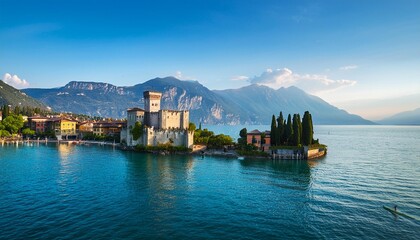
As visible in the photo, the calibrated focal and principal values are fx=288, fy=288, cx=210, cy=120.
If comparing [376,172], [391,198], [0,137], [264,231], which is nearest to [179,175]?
[264,231]

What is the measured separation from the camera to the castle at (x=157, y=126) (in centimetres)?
8750

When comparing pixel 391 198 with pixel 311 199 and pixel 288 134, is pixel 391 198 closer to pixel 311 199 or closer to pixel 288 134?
pixel 311 199

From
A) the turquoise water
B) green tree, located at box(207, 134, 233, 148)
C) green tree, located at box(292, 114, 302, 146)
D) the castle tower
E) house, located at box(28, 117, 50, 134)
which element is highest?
the castle tower

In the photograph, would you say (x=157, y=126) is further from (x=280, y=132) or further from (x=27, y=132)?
(x=27, y=132)

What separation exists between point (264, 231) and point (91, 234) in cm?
1571

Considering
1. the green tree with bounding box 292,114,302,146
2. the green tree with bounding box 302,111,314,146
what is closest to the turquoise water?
the green tree with bounding box 292,114,302,146

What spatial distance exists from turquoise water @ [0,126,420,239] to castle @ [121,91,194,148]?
87.6 ft

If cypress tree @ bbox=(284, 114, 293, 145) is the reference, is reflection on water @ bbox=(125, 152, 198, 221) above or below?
below

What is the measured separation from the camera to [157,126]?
310 feet

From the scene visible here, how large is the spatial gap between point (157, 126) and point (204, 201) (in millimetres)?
61029

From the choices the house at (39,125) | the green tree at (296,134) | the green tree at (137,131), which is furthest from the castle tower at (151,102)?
the house at (39,125)

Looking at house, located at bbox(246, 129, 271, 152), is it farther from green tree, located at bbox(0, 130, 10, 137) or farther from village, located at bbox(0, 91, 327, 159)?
green tree, located at bbox(0, 130, 10, 137)

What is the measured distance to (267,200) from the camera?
37.1 metres

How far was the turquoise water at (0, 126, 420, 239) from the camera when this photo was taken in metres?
27.1
